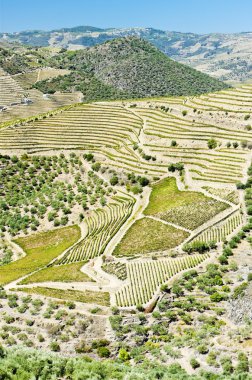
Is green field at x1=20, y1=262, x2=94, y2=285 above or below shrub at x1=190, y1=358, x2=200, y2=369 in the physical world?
below

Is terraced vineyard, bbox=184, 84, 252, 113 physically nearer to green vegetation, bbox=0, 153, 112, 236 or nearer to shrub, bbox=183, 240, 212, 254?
green vegetation, bbox=0, 153, 112, 236

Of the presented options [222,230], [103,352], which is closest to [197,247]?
[222,230]

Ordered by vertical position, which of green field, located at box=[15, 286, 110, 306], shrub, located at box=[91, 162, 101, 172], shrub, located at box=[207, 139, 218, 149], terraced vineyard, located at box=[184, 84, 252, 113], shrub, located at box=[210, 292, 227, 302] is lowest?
green field, located at box=[15, 286, 110, 306]

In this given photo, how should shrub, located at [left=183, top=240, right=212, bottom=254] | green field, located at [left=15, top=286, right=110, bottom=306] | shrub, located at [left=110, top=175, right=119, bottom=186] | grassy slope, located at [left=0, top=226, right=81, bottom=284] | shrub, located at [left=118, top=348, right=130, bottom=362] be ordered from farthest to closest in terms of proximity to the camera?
shrub, located at [left=110, top=175, right=119, bottom=186], grassy slope, located at [left=0, top=226, right=81, bottom=284], shrub, located at [left=183, top=240, right=212, bottom=254], green field, located at [left=15, top=286, right=110, bottom=306], shrub, located at [left=118, top=348, right=130, bottom=362]

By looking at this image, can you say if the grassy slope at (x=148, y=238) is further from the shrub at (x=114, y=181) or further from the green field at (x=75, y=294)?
the shrub at (x=114, y=181)

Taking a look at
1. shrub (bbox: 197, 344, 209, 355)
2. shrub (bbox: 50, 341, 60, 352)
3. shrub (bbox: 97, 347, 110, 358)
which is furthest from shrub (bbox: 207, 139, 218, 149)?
shrub (bbox: 50, 341, 60, 352)

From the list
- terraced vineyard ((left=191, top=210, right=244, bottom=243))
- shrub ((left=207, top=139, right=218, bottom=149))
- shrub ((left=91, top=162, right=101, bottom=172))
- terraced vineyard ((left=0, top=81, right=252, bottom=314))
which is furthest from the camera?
shrub ((left=91, top=162, right=101, bottom=172))

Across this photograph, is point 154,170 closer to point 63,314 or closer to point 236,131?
point 236,131
